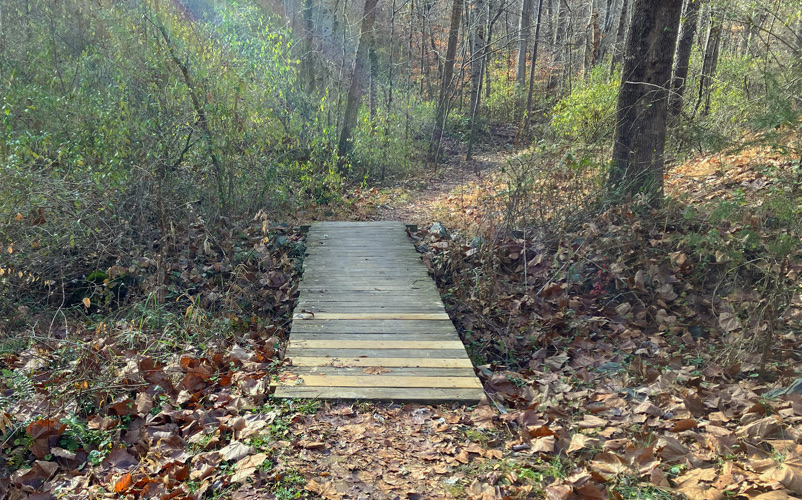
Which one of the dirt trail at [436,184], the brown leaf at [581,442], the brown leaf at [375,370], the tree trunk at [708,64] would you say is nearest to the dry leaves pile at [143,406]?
the brown leaf at [375,370]

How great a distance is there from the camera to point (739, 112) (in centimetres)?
612

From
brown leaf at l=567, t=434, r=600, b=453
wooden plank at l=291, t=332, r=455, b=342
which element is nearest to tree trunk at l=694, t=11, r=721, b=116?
wooden plank at l=291, t=332, r=455, b=342

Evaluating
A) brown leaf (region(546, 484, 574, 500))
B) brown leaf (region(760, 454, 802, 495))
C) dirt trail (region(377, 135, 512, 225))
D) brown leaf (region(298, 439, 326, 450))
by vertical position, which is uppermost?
brown leaf (region(760, 454, 802, 495))

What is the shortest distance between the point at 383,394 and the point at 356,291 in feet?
7.80

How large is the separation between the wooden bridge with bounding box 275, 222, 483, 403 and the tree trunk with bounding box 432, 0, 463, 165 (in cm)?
849

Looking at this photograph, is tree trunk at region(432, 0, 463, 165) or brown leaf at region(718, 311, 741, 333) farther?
tree trunk at region(432, 0, 463, 165)

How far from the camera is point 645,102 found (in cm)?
695

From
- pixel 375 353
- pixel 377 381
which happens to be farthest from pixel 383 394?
pixel 375 353

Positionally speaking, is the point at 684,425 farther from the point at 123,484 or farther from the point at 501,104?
the point at 501,104

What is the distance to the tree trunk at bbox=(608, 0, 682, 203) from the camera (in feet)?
22.4

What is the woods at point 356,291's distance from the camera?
3.23 m

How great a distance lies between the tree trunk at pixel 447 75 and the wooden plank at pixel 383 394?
11.5 m

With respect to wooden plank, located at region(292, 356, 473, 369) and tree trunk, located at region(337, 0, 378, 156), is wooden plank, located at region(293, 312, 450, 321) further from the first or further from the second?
tree trunk, located at region(337, 0, 378, 156)

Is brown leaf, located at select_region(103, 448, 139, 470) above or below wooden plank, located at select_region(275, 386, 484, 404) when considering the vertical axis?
below
